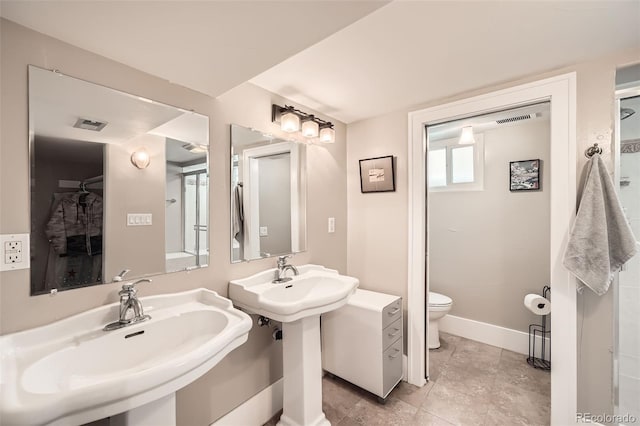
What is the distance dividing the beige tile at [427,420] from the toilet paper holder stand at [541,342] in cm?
125

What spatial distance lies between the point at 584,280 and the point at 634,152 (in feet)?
2.53

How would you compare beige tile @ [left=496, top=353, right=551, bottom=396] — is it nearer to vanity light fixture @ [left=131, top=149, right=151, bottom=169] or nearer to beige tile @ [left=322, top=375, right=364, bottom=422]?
beige tile @ [left=322, top=375, right=364, bottom=422]

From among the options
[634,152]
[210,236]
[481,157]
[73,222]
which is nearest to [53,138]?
[73,222]

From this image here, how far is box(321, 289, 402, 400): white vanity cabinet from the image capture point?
1.88 m

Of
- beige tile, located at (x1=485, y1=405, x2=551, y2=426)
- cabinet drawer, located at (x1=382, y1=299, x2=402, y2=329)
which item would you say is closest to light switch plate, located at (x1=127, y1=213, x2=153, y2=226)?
cabinet drawer, located at (x1=382, y1=299, x2=402, y2=329)

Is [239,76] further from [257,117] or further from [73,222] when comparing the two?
[73,222]

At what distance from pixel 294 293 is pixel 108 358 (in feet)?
3.34

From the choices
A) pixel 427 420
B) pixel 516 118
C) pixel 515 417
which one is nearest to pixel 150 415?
pixel 427 420

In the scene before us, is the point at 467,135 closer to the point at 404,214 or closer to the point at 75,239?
the point at 404,214

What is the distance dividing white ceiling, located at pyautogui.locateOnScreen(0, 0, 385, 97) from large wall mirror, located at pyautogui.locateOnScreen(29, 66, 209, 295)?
0.19 metres

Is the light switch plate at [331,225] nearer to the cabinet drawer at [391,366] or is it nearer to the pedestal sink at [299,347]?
the pedestal sink at [299,347]

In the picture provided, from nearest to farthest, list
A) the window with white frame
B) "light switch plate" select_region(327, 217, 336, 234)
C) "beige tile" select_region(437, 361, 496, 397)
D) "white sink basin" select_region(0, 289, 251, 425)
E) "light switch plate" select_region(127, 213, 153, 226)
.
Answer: "white sink basin" select_region(0, 289, 251, 425) → "light switch plate" select_region(127, 213, 153, 226) → "beige tile" select_region(437, 361, 496, 397) → "light switch plate" select_region(327, 217, 336, 234) → the window with white frame

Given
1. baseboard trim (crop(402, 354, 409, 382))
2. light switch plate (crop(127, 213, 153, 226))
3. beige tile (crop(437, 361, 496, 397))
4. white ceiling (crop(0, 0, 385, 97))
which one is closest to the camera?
white ceiling (crop(0, 0, 385, 97))

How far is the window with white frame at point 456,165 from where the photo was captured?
287 cm
